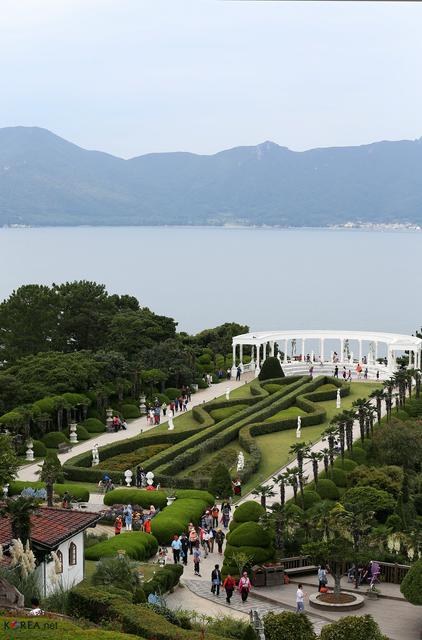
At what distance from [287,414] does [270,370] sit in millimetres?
14522

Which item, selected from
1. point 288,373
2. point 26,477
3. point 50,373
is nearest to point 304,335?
point 288,373

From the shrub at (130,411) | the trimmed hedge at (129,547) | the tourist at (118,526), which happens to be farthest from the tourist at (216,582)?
the shrub at (130,411)

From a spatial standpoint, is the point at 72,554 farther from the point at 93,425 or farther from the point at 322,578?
the point at 93,425

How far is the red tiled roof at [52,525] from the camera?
29.0 metres

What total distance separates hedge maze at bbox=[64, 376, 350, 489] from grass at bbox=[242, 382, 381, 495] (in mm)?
408

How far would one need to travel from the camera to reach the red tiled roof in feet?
95.2

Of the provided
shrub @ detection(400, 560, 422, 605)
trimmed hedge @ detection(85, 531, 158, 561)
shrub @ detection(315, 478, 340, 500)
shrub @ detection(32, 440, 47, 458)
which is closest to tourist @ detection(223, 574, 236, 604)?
trimmed hedge @ detection(85, 531, 158, 561)

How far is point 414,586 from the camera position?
1123 inches

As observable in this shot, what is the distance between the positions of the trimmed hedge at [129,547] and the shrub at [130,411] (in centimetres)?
2653

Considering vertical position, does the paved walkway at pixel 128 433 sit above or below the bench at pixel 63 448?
below

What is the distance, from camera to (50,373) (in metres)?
59.0

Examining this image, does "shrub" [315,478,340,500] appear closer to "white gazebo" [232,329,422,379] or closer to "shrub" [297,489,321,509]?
"shrub" [297,489,321,509]

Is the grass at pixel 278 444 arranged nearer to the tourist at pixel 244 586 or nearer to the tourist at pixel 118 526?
the tourist at pixel 118 526

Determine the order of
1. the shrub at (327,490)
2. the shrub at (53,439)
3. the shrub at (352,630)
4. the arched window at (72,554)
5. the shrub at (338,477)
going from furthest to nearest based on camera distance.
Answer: the shrub at (53,439)
the shrub at (338,477)
the shrub at (327,490)
the arched window at (72,554)
the shrub at (352,630)
